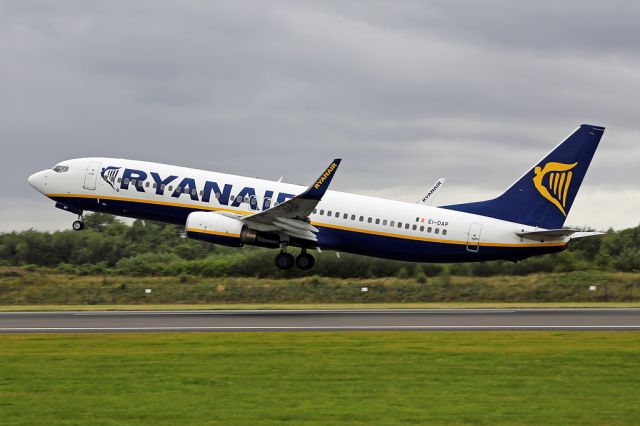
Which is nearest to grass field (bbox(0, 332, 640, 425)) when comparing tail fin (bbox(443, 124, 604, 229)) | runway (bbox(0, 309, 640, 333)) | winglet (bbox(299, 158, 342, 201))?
runway (bbox(0, 309, 640, 333))

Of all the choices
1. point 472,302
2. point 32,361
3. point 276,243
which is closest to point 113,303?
point 276,243

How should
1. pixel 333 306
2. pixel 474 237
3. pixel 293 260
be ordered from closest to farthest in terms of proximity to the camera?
pixel 474 237
pixel 293 260
pixel 333 306

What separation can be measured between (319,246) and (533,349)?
72.7 ft

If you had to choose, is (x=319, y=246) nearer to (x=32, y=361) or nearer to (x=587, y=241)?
(x=32, y=361)

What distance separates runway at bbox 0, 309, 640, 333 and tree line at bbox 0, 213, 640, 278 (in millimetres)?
7256

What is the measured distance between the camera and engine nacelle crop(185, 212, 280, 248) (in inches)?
1918

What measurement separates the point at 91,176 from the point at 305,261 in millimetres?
12387

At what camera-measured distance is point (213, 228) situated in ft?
160

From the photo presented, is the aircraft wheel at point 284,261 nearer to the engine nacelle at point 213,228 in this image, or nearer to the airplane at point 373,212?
the airplane at point 373,212

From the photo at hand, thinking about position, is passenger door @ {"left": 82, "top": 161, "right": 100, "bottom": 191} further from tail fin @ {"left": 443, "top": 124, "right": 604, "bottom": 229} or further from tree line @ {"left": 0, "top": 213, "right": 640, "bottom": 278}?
tail fin @ {"left": 443, "top": 124, "right": 604, "bottom": 229}

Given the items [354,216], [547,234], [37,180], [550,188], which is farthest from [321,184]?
[37,180]

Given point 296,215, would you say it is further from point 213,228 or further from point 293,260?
point 213,228

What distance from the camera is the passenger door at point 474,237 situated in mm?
51031

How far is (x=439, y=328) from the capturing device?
38.1 meters
